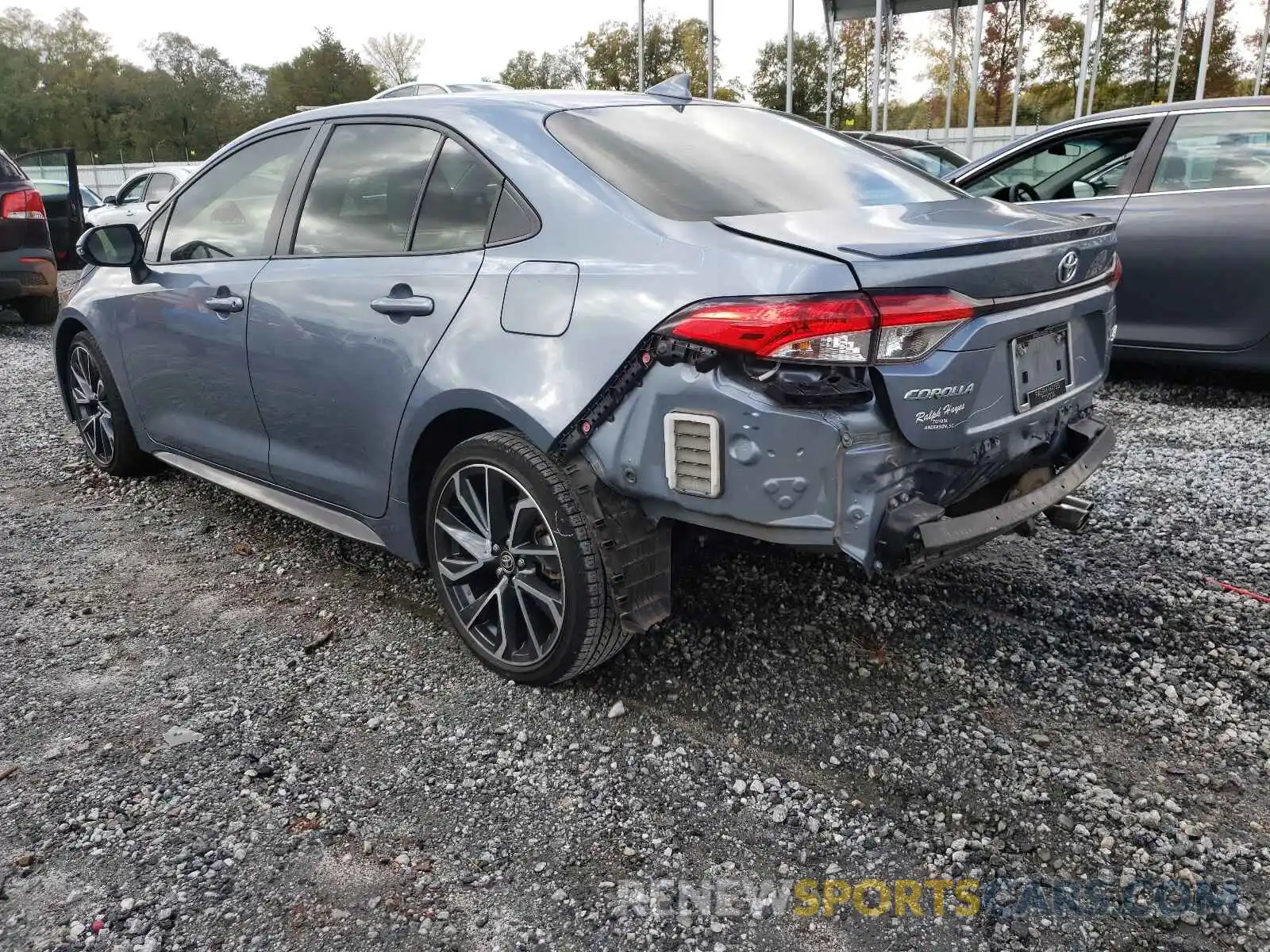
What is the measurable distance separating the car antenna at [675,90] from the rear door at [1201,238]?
338 cm

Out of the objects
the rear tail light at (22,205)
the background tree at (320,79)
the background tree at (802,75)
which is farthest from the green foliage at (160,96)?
the rear tail light at (22,205)

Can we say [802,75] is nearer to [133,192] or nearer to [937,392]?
[133,192]

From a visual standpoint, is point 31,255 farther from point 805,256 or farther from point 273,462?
point 805,256

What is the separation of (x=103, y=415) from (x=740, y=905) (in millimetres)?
4051

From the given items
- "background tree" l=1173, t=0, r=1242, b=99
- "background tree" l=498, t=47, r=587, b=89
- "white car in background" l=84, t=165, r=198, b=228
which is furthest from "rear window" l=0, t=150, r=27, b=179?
"background tree" l=498, t=47, r=587, b=89

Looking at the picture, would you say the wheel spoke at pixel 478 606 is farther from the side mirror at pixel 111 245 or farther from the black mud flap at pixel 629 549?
the side mirror at pixel 111 245

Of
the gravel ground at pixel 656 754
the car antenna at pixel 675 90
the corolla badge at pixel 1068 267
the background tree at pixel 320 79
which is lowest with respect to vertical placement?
the gravel ground at pixel 656 754

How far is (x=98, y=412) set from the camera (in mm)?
4797

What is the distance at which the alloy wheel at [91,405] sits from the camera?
470 centimetres

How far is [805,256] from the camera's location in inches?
87.0

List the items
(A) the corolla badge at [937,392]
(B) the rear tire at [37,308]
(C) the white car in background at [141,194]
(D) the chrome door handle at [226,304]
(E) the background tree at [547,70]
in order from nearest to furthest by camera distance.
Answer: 1. (A) the corolla badge at [937,392]
2. (D) the chrome door handle at [226,304]
3. (B) the rear tire at [37,308]
4. (C) the white car in background at [141,194]
5. (E) the background tree at [547,70]

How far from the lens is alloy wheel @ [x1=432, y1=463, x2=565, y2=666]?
2.77m

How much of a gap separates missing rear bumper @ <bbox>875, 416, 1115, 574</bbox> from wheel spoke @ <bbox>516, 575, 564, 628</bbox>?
3.06 feet

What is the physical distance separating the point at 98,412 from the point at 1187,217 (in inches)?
231
